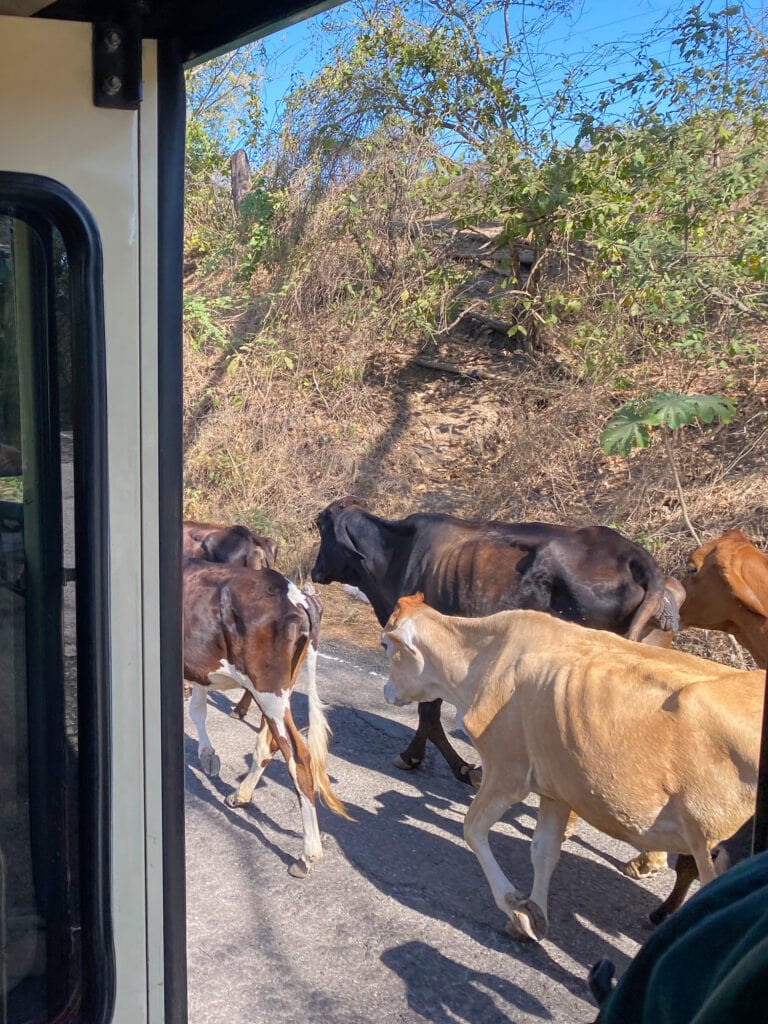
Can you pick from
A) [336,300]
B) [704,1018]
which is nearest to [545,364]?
[336,300]

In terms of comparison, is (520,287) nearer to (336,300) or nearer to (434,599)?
(336,300)

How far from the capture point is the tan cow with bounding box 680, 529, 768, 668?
5449 millimetres

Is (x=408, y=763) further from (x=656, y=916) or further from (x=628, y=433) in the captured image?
(x=628, y=433)

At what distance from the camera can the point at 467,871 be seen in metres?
4.61

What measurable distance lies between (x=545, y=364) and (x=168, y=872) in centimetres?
1074

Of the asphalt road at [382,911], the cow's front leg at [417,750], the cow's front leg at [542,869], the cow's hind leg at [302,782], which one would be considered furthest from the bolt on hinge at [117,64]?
the cow's front leg at [417,750]

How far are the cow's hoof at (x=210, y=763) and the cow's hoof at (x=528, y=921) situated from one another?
7.29ft

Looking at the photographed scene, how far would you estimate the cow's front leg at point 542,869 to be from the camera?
3916mm

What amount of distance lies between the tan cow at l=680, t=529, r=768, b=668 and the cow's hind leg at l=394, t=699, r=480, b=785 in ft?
5.12

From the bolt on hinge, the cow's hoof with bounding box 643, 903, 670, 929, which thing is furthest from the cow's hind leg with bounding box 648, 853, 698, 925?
the bolt on hinge

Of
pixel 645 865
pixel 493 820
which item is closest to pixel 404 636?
pixel 493 820

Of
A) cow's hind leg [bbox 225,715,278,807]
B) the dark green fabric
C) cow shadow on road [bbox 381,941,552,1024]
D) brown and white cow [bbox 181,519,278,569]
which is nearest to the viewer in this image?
the dark green fabric

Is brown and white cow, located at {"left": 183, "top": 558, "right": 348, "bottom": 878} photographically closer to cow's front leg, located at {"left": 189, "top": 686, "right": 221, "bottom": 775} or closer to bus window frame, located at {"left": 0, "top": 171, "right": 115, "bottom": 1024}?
cow's front leg, located at {"left": 189, "top": 686, "right": 221, "bottom": 775}

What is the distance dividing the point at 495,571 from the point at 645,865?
201cm
